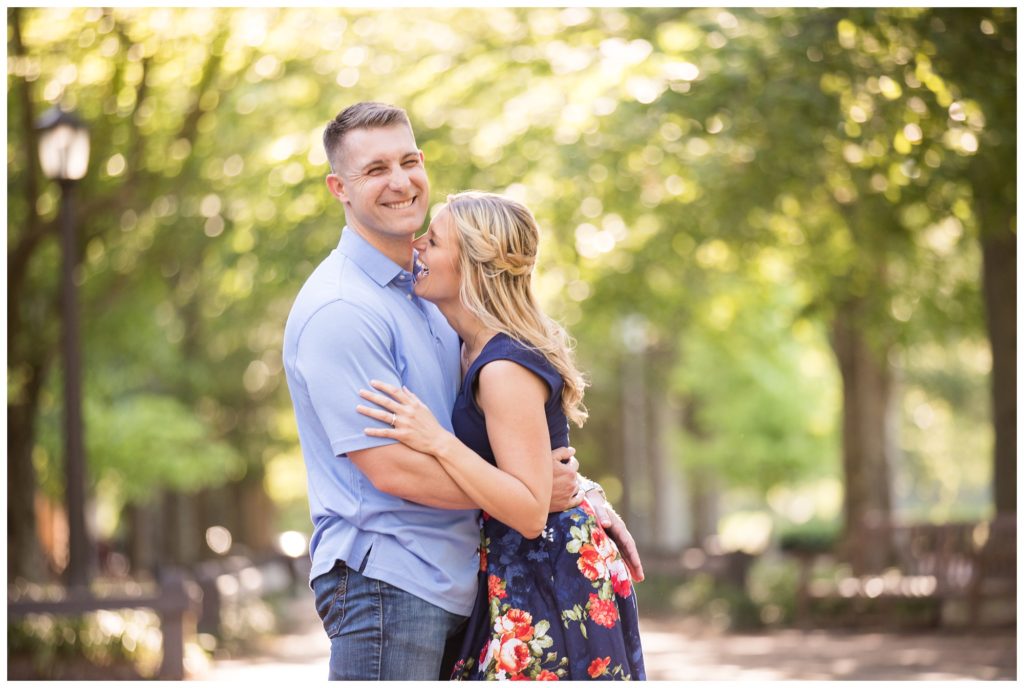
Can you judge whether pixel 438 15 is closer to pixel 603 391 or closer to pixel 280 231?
pixel 280 231

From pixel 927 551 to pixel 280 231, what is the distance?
760cm

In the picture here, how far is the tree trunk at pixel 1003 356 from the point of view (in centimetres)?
1370

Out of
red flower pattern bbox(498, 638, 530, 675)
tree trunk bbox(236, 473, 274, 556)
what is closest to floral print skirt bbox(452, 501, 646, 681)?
red flower pattern bbox(498, 638, 530, 675)

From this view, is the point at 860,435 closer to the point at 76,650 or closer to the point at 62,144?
the point at 76,650

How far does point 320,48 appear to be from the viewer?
47.4ft

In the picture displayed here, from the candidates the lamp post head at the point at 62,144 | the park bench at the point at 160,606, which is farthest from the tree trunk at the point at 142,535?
the lamp post head at the point at 62,144

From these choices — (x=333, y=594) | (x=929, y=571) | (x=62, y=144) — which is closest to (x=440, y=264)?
(x=333, y=594)

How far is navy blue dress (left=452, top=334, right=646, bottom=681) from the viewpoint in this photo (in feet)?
12.5

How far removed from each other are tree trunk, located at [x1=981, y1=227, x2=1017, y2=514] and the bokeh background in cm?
3

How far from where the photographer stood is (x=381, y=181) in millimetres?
3951

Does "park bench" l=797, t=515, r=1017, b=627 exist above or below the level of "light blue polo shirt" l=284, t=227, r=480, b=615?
below

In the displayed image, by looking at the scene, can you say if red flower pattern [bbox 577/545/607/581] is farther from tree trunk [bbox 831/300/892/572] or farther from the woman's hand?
tree trunk [bbox 831/300/892/572]

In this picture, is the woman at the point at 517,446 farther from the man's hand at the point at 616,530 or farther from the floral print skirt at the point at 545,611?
the man's hand at the point at 616,530

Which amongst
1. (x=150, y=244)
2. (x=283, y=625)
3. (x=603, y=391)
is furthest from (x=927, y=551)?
(x=603, y=391)
